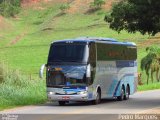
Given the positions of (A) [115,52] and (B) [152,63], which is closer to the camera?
(A) [115,52]

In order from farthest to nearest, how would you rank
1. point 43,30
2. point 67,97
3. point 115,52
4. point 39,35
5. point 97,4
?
point 97,4 → point 43,30 → point 39,35 → point 115,52 → point 67,97

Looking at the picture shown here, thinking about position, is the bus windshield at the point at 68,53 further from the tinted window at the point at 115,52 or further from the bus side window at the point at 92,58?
the tinted window at the point at 115,52

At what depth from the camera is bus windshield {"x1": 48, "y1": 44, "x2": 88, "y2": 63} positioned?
30375 mm

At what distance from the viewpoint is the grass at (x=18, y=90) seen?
1221 inches

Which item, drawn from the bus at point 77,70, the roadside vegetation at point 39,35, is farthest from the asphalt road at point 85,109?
the roadside vegetation at point 39,35

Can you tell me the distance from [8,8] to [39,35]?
32043 millimetres

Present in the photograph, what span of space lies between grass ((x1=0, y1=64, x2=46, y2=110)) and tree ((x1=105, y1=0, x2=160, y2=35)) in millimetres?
6203

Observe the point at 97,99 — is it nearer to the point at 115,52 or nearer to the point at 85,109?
the point at 115,52

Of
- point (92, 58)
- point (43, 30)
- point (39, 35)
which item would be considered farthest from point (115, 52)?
point (43, 30)

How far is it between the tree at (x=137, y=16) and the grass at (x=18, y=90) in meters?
6.20

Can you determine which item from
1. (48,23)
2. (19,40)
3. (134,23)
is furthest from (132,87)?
(48,23)

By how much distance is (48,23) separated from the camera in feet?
429

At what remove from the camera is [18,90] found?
34156 mm

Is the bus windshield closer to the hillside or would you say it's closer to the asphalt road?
the asphalt road
